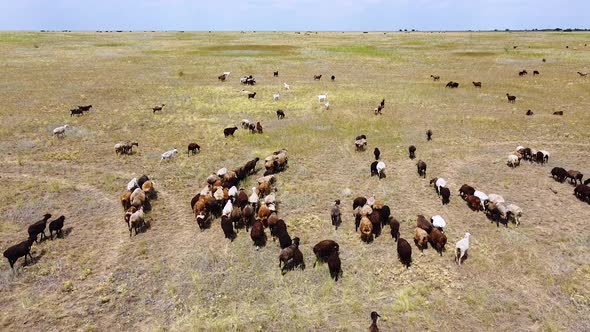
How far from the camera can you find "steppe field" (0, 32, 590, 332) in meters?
11.6

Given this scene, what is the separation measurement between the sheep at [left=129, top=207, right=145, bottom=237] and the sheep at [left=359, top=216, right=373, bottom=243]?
8.80m

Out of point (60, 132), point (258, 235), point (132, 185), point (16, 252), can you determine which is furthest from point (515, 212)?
point (60, 132)

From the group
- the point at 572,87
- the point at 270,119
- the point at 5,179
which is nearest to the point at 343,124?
the point at 270,119

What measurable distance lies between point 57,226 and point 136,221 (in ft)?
9.86

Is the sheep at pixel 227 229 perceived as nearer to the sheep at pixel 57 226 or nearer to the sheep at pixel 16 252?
the sheep at pixel 57 226

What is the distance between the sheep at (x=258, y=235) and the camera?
577 inches

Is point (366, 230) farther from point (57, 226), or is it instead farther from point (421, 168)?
point (57, 226)

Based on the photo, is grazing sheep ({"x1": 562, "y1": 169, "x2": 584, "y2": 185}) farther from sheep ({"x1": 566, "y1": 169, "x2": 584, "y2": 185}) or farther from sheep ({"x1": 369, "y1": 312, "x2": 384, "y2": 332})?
sheep ({"x1": 369, "y1": 312, "x2": 384, "y2": 332})

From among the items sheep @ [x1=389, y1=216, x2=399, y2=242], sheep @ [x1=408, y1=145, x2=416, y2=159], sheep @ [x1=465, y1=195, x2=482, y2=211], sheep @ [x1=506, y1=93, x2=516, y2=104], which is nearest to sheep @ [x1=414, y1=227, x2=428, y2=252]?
sheep @ [x1=389, y1=216, x2=399, y2=242]

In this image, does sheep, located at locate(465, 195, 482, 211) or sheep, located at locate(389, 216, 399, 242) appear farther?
sheep, located at locate(465, 195, 482, 211)

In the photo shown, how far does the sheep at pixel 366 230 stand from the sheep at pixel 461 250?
10.1 ft

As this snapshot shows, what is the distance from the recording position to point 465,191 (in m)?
18.0

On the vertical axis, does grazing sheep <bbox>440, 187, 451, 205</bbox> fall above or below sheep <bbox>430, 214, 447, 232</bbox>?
above

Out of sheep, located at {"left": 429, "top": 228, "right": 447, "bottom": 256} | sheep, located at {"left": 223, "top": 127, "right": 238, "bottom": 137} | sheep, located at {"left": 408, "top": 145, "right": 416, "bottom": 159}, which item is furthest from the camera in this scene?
sheep, located at {"left": 223, "top": 127, "right": 238, "bottom": 137}
